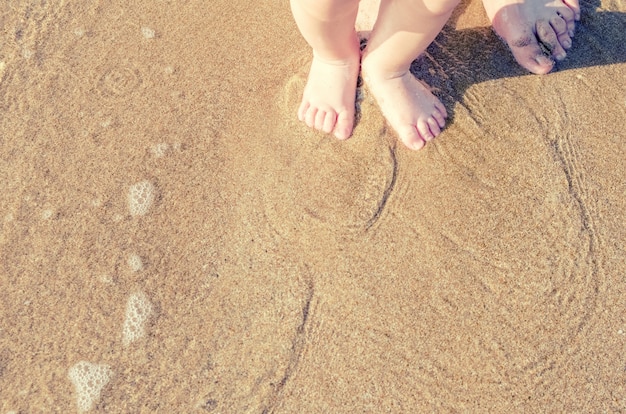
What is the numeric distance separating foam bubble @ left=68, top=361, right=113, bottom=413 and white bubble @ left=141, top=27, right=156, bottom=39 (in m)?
1.25

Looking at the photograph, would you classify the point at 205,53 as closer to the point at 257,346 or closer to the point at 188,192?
the point at 188,192

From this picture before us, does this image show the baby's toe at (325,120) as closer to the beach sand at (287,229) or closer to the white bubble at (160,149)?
the beach sand at (287,229)

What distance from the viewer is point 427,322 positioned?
1721 millimetres

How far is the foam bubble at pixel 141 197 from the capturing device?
6.15 feet

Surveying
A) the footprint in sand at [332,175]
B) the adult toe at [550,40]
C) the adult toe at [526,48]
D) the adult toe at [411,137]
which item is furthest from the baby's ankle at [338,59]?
the adult toe at [550,40]

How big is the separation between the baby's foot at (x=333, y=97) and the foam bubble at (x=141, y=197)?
61 cm

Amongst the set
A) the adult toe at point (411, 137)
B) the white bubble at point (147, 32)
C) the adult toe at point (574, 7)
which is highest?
the adult toe at point (574, 7)

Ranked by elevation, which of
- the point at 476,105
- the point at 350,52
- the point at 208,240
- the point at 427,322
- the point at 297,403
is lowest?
the point at 297,403

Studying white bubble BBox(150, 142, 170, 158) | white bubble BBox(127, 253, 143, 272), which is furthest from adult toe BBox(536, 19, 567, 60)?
white bubble BBox(127, 253, 143, 272)

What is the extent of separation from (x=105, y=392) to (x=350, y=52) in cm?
137

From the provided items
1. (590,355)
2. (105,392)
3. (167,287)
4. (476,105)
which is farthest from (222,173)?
(590,355)

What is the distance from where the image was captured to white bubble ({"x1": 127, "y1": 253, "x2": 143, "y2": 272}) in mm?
1801

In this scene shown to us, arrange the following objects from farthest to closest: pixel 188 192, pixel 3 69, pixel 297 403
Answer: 1. pixel 3 69
2. pixel 188 192
3. pixel 297 403

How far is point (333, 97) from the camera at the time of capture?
192 cm
